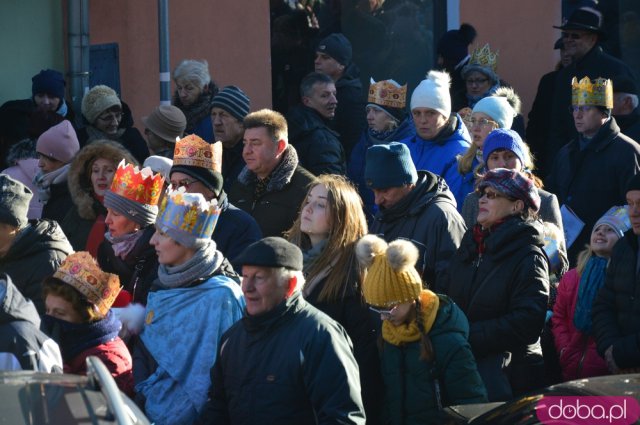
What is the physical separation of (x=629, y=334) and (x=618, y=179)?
222 centimetres

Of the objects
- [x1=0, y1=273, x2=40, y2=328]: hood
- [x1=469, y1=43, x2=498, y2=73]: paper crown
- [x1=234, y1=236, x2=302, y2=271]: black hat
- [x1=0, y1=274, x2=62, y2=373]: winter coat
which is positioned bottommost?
[x1=0, y1=274, x2=62, y2=373]: winter coat

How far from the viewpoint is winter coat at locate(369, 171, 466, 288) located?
6684mm

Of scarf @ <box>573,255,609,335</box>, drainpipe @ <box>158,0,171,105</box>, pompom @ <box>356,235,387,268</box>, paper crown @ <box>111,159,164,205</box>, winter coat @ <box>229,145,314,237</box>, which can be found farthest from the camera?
drainpipe @ <box>158,0,171,105</box>

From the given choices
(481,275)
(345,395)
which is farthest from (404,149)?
(345,395)

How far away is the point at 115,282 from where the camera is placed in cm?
602

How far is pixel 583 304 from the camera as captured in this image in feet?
22.4

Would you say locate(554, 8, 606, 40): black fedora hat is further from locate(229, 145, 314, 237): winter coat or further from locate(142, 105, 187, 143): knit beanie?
locate(229, 145, 314, 237): winter coat

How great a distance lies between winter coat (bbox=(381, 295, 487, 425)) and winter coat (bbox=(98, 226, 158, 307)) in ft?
4.89

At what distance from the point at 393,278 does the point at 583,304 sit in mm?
1632

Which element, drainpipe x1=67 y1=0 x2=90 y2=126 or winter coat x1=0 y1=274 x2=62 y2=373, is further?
drainpipe x1=67 y1=0 x2=90 y2=126

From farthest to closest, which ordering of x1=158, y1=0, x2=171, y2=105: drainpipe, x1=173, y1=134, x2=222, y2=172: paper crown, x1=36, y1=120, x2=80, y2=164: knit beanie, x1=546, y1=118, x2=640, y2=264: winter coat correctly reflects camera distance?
x1=158, y1=0, x2=171, y2=105: drainpipe → x1=36, y1=120, x2=80, y2=164: knit beanie → x1=546, y1=118, x2=640, y2=264: winter coat → x1=173, y1=134, x2=222, y2=172: paper crown

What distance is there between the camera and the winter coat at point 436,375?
562 centimetres

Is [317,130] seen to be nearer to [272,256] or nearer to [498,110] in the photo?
[498,110]

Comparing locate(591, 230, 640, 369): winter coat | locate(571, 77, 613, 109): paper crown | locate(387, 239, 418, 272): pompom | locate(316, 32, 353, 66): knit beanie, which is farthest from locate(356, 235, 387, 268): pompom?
locate(316, 32, 353, 66): knit beanie
